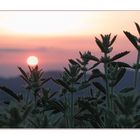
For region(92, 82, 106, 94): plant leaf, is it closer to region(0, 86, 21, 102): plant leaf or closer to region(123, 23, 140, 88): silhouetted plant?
region(123, 23, 140, 88): silhouetted plant

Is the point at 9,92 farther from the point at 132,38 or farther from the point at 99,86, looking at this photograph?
the point at 132,38

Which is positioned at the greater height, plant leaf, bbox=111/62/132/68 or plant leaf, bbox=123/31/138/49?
plant leaf, bbox=123/31/138/49

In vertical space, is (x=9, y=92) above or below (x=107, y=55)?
below

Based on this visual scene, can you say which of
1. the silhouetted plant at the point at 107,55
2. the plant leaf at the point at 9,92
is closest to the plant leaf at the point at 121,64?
the silhouetted plant at the point at 107,55

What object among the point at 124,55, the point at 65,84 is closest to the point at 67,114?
the point at 65,84

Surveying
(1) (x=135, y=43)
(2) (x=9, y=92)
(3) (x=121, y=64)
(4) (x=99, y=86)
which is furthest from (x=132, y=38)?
(2) (x=9, y=92)

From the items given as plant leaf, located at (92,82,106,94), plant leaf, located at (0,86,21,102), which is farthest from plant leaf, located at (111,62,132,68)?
plant leaf, located at (0,86,21,102)

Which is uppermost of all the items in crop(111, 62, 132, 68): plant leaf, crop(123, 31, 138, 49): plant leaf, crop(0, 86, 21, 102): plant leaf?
crop(123, 31, 138, 49): plant leaf

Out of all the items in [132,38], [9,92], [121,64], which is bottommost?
[9,92]

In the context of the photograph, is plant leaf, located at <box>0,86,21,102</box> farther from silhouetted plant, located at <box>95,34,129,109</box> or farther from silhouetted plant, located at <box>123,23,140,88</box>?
silhouetted plant, located at <box>123,23,140,88</box>

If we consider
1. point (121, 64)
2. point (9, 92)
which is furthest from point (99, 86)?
point (9, 92)

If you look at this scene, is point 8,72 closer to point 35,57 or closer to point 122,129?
point 35,57
